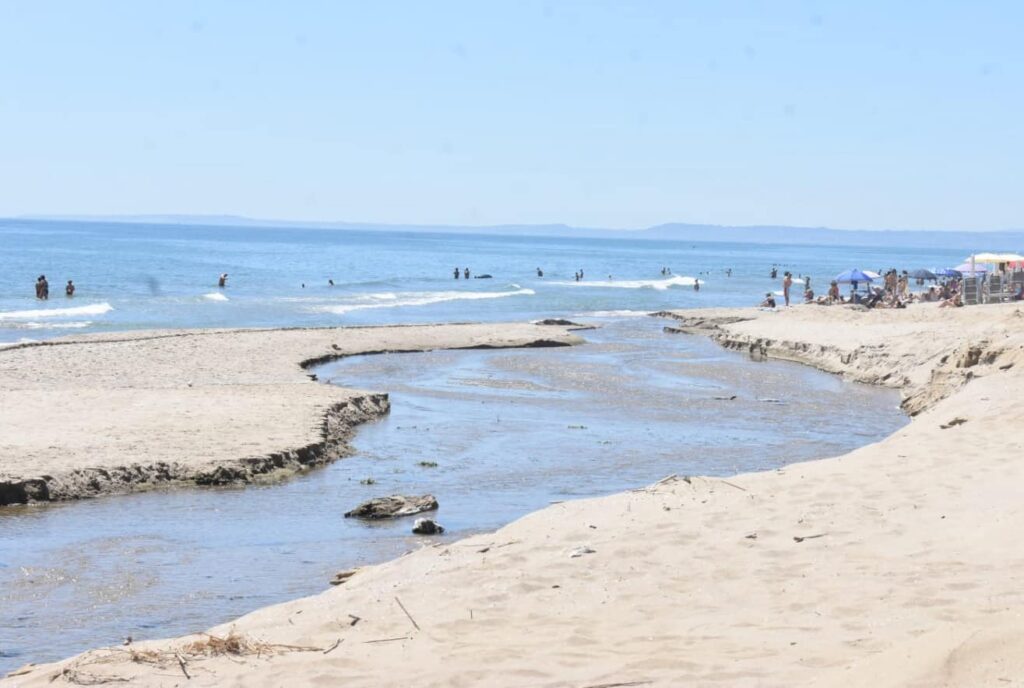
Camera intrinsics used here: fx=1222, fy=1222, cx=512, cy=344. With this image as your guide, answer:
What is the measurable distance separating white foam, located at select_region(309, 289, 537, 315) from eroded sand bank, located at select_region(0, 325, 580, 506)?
26.3 meters

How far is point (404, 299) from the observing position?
66062 mm

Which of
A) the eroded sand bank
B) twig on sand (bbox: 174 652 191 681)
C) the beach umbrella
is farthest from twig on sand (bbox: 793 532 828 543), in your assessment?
the beach umbrella

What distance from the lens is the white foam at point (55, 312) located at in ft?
156

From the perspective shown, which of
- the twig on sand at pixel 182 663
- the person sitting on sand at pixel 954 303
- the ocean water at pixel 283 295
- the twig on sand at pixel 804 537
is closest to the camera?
the twig on sand at pixel 182 663

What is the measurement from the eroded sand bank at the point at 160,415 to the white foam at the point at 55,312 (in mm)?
17795

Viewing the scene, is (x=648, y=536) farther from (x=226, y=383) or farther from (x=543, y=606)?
(x=226, y=383)

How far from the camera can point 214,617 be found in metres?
9.62

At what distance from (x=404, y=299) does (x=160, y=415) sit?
158 ft

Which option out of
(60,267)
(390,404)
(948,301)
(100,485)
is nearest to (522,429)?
(390,404)

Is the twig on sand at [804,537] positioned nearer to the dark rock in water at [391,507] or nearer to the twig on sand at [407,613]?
the twig on sand at [407,613]

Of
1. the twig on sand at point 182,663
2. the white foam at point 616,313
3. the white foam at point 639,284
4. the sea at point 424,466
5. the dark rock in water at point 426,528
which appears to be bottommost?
the white foam at point 639,284

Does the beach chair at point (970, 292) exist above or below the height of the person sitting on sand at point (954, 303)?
above

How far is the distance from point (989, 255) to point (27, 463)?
4510 cm

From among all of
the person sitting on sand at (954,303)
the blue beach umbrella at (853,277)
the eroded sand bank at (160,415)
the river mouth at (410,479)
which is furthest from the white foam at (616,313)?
the eroded sand bank at (160,415)
